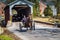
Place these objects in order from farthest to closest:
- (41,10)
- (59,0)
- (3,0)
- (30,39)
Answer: (3,0)
(41,10)
(59,0)
(30,39)

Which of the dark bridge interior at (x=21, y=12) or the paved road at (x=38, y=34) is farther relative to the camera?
the dark bridge interior at (x=21, y=12)

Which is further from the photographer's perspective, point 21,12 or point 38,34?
point 21,12

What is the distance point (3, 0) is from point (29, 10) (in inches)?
1869

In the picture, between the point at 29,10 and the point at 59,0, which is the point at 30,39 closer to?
the point at 29,10

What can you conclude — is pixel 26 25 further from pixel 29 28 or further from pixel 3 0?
pixel 3 0

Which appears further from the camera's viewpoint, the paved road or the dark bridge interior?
the dark bridge interior

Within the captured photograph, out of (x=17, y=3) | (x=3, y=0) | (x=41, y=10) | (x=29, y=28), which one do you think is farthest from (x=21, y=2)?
(x=3, y=0)

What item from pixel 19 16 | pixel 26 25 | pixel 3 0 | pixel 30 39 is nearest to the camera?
pixel 30 39

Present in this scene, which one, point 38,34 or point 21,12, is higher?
point 21,12

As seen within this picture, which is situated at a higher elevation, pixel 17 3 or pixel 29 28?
pixel 17 3

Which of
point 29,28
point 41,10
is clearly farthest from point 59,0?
point 29,28

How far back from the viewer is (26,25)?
81.8ft

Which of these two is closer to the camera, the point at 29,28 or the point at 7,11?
the point at 29,28

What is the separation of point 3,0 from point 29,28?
63.1 metres
